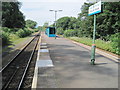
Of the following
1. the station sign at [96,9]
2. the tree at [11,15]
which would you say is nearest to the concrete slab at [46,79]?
the station sign at [96,9]

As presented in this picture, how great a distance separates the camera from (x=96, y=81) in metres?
6.12

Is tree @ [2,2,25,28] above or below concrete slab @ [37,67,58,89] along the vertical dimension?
above

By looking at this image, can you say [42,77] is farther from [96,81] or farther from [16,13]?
[16,13]

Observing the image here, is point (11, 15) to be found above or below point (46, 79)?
above

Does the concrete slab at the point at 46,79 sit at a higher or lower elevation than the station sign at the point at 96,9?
lower

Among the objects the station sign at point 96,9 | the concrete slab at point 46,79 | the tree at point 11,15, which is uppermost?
the tree at point 11,15

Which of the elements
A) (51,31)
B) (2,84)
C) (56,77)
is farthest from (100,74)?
(51,31)

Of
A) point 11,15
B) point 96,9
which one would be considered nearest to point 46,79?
point 96,9

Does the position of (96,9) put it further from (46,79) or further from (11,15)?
(11,15)

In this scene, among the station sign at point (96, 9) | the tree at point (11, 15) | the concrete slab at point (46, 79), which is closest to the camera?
the concrete slab at point (46, 79)

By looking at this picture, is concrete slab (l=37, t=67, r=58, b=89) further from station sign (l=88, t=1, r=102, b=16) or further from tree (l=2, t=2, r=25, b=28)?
tree (l=2, t=2, r=25, b=28)

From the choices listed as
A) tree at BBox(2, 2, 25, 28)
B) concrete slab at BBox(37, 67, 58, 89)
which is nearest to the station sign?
concrete slab at BBox(37, 67, 58, 89)

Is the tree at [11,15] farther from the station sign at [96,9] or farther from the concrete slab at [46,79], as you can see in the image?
the concrete slab at [46,79]

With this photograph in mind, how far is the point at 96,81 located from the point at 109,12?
1889 centimetres
